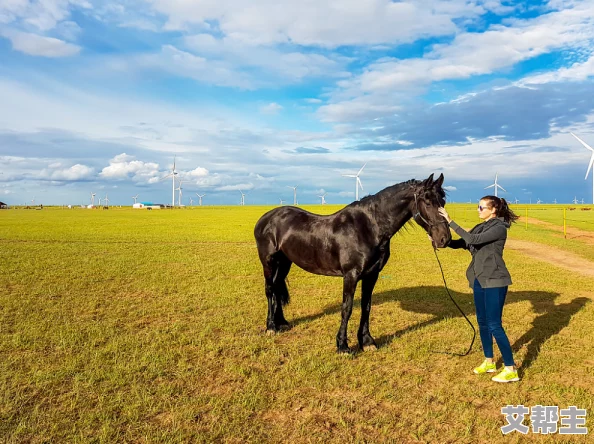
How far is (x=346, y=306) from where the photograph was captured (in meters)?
6.47

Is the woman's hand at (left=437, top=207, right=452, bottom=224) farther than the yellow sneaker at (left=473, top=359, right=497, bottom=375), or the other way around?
the yellow sneaker at (left=473, top=359, right=497, bottom=375)

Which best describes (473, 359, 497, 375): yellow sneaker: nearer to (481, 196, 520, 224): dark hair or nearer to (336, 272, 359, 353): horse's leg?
(336, 272, 359, 353): horse's leg

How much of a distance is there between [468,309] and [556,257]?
1309 cm

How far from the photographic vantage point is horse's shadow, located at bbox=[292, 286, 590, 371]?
730 centimetres

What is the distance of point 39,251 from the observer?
65.3 ft

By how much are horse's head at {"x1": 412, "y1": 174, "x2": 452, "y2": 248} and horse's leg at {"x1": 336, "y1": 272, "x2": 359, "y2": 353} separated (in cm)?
141

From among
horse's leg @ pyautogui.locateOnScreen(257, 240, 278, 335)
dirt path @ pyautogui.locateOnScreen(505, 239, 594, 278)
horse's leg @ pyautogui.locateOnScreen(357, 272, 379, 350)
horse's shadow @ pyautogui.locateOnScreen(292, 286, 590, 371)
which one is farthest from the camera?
dirt path @ pyautogui.locateOnScreen(505, 239, 594, 278)

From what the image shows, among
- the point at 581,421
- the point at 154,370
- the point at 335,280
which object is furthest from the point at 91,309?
the point at 581,421

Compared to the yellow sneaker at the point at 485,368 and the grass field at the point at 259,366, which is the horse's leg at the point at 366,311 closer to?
the grass field at the point at 259,366

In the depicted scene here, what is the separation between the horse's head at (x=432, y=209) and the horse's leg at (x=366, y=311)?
4.36ft

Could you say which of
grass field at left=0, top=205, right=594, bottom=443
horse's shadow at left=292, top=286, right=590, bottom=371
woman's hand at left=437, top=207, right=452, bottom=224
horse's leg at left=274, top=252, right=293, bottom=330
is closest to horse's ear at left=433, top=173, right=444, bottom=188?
woman's hand at left=437, top=207, right=452, bottom=224

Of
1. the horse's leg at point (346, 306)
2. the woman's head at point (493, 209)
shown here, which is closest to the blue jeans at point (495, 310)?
the woman's head at point (493, 209)

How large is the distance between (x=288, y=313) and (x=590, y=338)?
6.08 m

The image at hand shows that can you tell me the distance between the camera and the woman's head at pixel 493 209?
17.8ft
